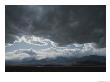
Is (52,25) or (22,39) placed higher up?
(52,25)

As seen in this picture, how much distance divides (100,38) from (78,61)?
439mm

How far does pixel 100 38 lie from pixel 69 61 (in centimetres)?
53

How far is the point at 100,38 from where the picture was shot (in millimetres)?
3055

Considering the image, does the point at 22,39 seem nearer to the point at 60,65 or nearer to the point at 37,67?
the point at 37,67
